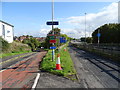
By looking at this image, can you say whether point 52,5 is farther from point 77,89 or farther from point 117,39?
point 117,39

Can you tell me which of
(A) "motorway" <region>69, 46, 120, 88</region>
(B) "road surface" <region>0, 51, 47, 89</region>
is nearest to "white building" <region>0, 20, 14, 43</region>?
(B) "road surface" <region>0, 51, 47, 89</region>

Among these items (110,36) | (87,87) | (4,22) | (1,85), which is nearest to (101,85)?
(87,87)

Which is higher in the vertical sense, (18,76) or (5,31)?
(5,31)

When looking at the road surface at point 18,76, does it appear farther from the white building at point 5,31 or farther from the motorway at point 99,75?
the white building at point 5,31

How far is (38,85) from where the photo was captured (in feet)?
16.4

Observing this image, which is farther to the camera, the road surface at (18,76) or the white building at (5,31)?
the white building at (5,31)

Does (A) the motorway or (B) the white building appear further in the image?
(B) the white building

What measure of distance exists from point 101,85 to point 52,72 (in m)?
2.92

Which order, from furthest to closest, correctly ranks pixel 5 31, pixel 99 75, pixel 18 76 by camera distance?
pixel 5 31 < pixel 99 75 < pixel 18 76

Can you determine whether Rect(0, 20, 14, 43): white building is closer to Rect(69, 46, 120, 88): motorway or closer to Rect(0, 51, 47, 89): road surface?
Rect(0, 51, 47, 89): road surface

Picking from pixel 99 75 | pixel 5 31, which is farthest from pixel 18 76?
pixel 5 31

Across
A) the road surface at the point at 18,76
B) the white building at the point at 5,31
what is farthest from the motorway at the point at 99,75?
the white building at the point at 5,31

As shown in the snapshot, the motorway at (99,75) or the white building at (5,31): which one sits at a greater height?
the white building at (5,31)

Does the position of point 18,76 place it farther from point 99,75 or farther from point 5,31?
point 5,31
